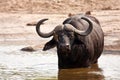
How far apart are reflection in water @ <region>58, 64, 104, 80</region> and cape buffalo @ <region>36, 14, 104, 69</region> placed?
116 millimetres

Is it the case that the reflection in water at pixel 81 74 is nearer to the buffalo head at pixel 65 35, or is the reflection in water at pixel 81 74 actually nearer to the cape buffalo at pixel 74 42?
the cape buffalo at pixel 74 42

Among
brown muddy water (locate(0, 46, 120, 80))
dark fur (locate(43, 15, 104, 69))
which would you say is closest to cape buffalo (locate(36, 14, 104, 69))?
dark fur (locate(43, 15, 104, 69))

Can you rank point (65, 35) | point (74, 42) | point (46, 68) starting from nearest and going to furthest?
point (65, 35)
point (74, 42)
point (46, 68)

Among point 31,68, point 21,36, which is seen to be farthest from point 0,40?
point 31,68

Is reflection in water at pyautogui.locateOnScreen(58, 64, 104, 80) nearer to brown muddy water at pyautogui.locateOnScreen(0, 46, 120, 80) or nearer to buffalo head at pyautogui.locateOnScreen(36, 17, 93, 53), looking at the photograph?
brown muddy water at pyautogui.locateOnScreen(0, 46, 120, 80)

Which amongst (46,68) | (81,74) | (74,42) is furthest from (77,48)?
(46,68)

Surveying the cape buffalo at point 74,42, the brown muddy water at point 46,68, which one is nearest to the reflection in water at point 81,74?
the brown muddy water at point 46,68

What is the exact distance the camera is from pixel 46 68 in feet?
41.2

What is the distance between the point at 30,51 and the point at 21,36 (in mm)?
4818

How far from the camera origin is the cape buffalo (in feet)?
37.7

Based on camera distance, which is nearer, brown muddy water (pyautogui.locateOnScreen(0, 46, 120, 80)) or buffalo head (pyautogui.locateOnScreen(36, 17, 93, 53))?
buffalo head (pyautogui.locateOnScreen(36, 17, 93, 53))

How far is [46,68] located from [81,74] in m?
1.15

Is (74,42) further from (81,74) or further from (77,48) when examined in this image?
(81,74)

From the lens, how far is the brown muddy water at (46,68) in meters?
11.5
